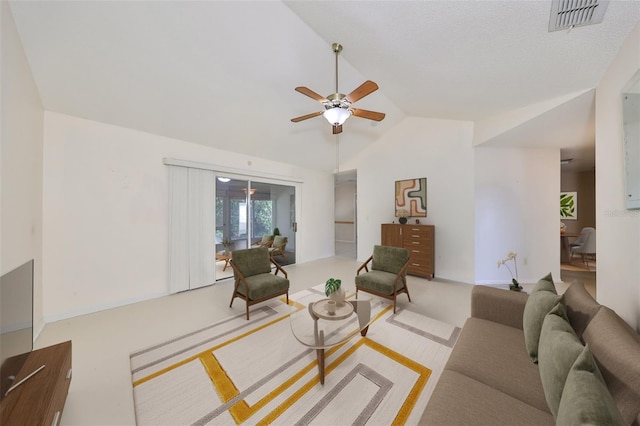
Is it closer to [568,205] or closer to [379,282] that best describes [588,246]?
[568,205]

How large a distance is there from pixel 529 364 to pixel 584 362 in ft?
2.28

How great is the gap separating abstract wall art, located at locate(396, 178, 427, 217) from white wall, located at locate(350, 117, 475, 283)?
0.33ft

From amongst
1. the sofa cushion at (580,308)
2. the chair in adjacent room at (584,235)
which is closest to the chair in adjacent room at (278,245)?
the sofa cushion at (580,308)

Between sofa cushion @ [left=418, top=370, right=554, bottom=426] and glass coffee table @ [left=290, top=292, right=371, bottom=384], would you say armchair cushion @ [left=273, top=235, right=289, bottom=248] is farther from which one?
sofa cushion @ [left=418, top=370, right=554, bottom=426]

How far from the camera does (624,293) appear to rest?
167 centimetres

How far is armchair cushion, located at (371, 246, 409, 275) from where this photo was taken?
327 centimetres

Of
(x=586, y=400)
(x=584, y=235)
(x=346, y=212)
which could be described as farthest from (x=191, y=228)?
(x=584, y=235)

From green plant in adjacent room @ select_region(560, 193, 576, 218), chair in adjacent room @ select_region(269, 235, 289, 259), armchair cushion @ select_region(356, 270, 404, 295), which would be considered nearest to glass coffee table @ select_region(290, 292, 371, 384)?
armchair cushion @ select_region(356, 270, 404, 295)

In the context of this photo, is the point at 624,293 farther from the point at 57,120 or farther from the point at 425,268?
the point at 57,120

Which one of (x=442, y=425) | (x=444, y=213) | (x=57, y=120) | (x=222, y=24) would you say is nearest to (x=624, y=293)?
(x=442, y=425)

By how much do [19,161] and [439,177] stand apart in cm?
574

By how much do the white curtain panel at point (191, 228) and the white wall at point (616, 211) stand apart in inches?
192

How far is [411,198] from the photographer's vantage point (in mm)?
4938

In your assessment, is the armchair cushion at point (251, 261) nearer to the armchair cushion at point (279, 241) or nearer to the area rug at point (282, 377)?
the area rug at point (282, 377)
